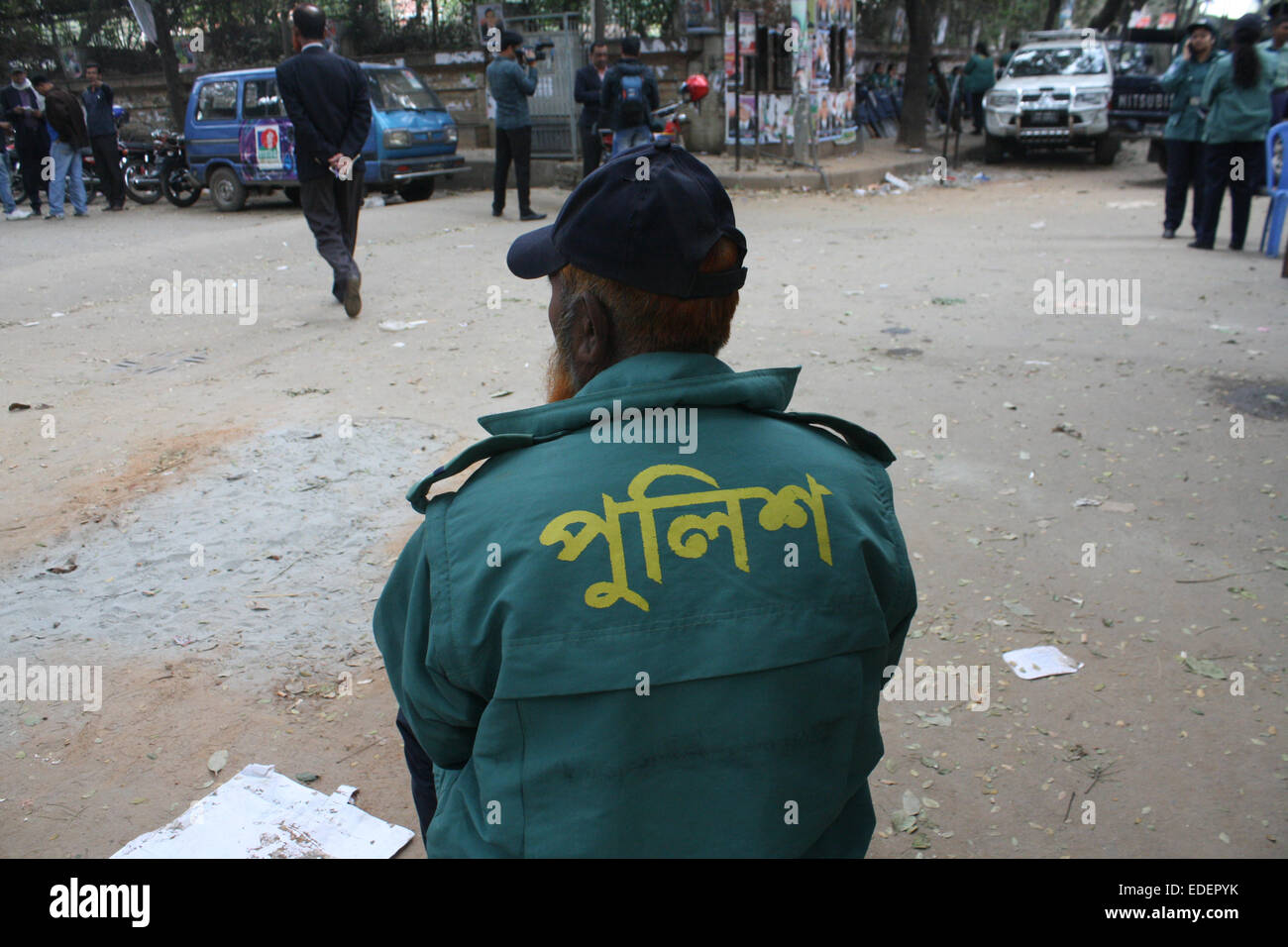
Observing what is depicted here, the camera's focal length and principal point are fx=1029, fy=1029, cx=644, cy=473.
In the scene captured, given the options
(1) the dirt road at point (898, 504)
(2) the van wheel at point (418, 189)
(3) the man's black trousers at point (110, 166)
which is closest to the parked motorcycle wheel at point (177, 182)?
(3) the man's black trousers at point (110, 166)

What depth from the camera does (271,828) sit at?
94.3 inches

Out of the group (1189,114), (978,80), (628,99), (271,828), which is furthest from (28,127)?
(978,80)

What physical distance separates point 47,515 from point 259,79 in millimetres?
11487

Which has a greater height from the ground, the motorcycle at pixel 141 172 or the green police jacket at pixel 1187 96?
the green police jacket at pixel 1187 96

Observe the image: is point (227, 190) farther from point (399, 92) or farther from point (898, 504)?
point (898, 504)

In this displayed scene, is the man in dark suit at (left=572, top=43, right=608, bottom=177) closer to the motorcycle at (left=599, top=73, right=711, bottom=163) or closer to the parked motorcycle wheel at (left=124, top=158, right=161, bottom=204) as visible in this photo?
the motorcycle at (left=599, top=73, right=711, bottom=163)

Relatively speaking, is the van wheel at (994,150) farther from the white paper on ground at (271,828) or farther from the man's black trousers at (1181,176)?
the white paper on ground at (271,828)

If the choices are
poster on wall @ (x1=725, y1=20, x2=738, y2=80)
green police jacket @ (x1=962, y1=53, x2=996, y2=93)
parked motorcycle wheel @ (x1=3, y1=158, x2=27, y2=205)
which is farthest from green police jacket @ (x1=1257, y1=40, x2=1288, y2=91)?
parked motorcycle wheel @ (x1=3, y1=158, x2=27, y2=205)

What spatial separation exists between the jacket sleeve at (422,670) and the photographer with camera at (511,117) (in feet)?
34.8

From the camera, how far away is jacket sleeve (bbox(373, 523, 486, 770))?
130 centimetres

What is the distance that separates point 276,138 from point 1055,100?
11.9 m

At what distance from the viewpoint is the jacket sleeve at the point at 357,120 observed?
23.1ft

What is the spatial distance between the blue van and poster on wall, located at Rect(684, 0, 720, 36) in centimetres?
515
